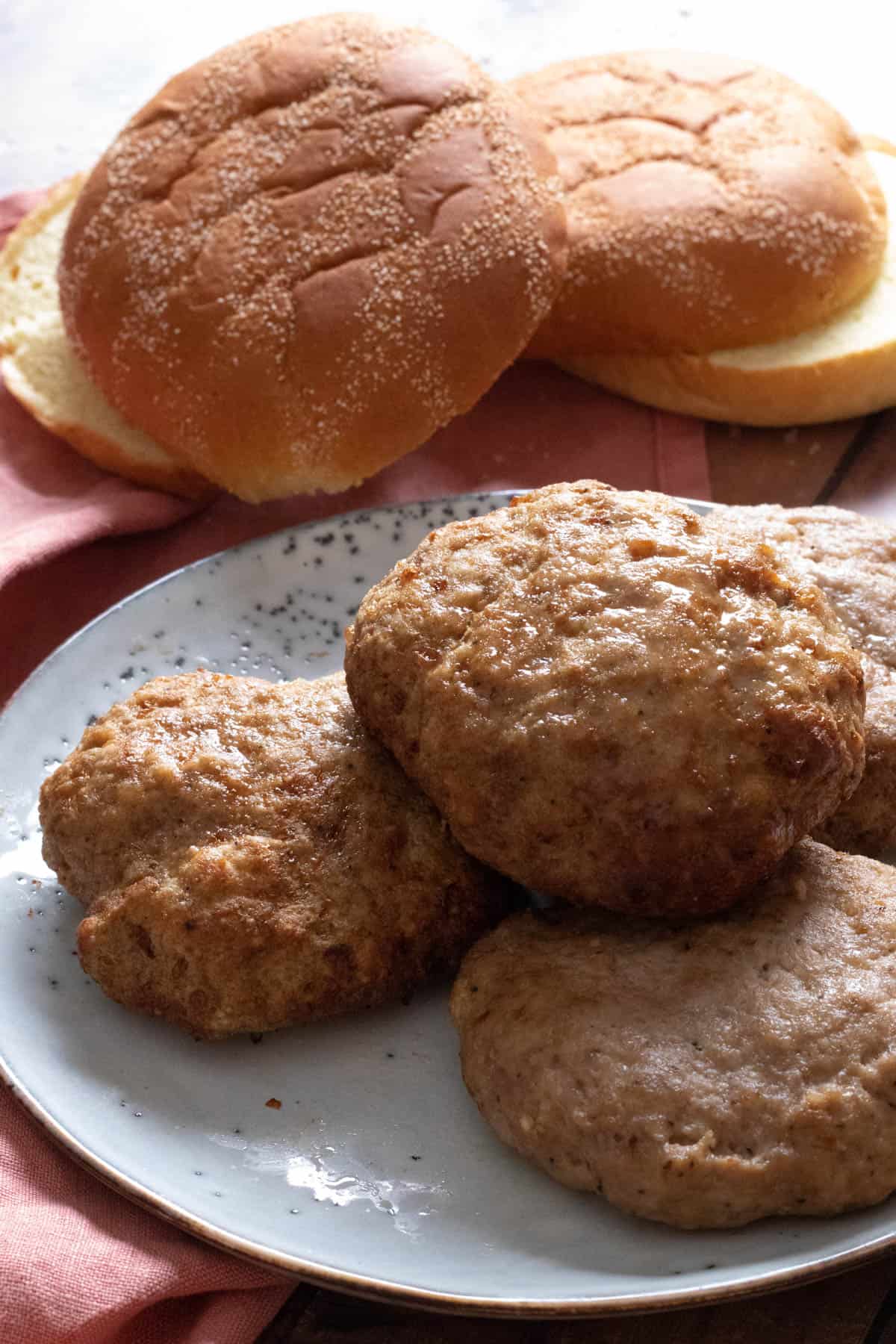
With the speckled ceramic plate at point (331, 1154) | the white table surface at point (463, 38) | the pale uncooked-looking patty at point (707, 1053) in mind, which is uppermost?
the white table surface at point (463, 38)

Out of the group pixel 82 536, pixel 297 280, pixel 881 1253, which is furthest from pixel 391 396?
pixel 881 1253

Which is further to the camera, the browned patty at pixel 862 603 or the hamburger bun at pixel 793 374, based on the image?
the hamburger bun at pixel 793 374

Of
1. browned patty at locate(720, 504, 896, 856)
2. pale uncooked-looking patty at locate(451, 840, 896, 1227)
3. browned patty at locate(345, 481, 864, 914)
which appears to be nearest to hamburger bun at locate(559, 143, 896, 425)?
browned patty at locate(720, 504, 896, 856)

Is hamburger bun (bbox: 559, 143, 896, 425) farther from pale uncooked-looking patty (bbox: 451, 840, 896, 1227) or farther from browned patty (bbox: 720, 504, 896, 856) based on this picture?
pale uncooked-looking patty (bbox: 451, 840, 896, 1227)

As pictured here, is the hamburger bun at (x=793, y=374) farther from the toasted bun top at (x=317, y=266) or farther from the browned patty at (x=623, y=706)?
the browned patty at (x=623, y=706)

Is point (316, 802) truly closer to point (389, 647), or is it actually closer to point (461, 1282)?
point (389, 647)

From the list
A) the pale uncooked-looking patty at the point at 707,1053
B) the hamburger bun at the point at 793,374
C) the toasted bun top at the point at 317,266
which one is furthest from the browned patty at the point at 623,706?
the hamburger bun at the point at 793,374

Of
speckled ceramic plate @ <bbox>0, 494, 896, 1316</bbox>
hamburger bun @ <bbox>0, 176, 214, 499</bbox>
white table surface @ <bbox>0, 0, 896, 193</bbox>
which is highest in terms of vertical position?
white table surface @ <bbox>0, 0, 896, 193</bbox>
